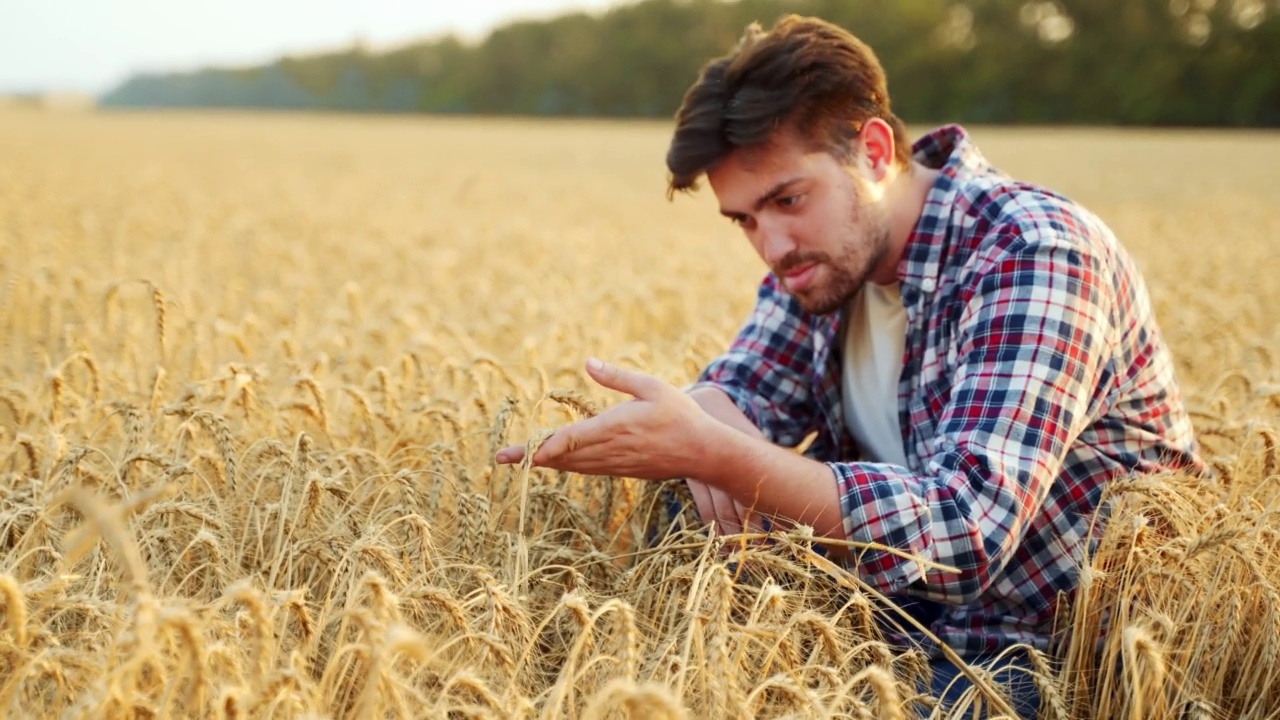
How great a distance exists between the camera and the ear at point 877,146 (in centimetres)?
280

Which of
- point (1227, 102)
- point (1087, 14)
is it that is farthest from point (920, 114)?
point (1227, 102)

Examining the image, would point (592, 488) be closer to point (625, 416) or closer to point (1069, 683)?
point (625, 416)

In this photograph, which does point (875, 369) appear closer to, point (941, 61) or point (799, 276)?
point (799, 276)

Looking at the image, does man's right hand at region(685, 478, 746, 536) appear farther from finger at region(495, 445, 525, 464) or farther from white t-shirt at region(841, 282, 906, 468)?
white t-shirt at region(841, 282, 906, 468)

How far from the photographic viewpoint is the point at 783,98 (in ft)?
8.93

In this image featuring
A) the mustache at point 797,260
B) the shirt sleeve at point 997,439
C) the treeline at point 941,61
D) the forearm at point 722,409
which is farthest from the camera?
the treeline at point 941,61

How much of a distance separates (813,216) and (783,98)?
303 millimetres

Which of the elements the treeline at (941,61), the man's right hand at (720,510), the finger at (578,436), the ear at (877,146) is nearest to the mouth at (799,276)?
the ear at (877,146)

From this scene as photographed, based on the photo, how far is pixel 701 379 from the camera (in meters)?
3.37

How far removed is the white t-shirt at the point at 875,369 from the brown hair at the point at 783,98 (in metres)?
0.41

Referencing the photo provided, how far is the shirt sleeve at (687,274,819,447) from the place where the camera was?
10.8ft

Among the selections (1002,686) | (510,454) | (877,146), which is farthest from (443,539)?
(877,146)

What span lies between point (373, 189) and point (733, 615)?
547 inches

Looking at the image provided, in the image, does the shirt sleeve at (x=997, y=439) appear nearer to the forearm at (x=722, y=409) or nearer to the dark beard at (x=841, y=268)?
the dark beard at (x=841, y=268)
